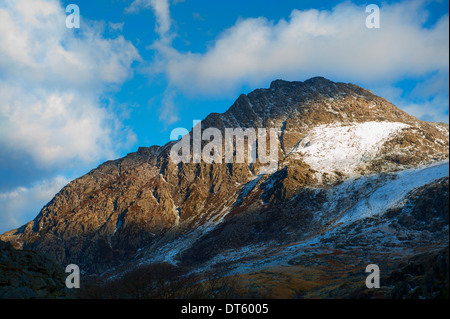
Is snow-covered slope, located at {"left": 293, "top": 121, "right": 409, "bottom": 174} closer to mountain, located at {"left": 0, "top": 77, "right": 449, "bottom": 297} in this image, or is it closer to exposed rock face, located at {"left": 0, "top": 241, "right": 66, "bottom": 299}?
mountain, located at {"left": 0, "top": 77, "right": 449, "bottom": 297}

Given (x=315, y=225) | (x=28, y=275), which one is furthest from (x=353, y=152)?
(x=28, y=275)

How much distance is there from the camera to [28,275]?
23.7 meters

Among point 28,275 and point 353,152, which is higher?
point 353,152

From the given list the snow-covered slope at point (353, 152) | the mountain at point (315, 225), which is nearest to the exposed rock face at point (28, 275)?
the mountain at point (315, 225)

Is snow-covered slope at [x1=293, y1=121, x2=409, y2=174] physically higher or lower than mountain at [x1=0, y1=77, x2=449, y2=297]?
higher

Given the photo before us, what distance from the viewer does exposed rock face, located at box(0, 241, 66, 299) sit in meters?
21.6

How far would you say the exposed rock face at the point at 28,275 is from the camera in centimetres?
2158

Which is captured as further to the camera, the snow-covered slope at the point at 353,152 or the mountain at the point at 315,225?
the snow-covered slope at the point at 353,152

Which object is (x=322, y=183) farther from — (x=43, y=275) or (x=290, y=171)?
(x=43, y=275)

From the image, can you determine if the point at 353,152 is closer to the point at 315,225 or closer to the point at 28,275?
the point at 315,225

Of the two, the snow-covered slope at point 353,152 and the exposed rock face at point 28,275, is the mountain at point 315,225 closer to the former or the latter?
the snow-covered slope at point 353,152

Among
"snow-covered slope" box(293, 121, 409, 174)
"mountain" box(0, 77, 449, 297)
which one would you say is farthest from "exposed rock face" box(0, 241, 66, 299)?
"snow-covered slope" box(293, 121, 409, 174)
